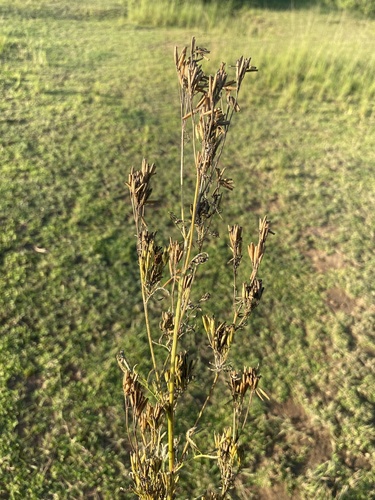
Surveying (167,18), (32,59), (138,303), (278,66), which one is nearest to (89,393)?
(138,303)

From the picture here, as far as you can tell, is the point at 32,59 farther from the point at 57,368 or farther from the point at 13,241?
the point at 57,368

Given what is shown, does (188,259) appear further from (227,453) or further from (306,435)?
(306,435)

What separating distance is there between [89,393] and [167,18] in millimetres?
7159

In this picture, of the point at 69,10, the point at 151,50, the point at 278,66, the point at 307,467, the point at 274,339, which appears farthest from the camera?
the point at 69,10

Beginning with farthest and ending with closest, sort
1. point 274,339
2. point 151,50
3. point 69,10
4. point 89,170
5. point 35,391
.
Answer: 1. point 69,10
2. point 151,50
3. point 89,170
4. point 274,339
5. point 35,391

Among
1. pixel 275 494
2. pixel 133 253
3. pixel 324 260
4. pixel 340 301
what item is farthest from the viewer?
pixel 324 260

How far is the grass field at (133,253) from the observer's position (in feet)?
7.67

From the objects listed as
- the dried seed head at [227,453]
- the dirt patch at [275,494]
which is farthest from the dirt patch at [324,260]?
the dried seed head at [227,453]

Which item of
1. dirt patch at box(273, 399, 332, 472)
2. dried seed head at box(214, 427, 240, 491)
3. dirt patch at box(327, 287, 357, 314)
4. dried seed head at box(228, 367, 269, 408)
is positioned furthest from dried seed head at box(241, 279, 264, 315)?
dirt patch at box(327, 287, 357, 314)

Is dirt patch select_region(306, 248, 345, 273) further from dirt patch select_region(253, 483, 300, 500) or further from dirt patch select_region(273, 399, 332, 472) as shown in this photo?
dirt patch select_region(253, 483, 300, 500)

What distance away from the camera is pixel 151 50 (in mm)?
6984

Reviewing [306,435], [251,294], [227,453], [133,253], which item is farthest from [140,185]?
[133,253]

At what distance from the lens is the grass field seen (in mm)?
2338

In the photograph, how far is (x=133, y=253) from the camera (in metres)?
3.46
